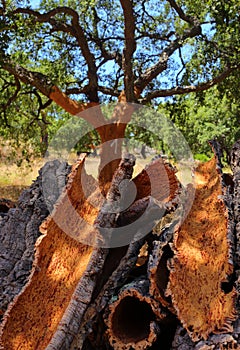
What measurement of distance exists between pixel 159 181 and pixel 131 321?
1.15m

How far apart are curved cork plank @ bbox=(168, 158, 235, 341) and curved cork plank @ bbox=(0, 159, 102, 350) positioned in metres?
0.59

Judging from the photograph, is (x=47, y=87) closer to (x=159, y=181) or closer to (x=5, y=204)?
(x=5, y=204)

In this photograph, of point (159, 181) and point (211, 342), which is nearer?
point (211, 342)

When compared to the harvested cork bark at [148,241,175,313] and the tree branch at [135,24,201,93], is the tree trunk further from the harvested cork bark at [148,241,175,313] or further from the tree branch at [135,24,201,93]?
the tree branch at [135,24,201,93]

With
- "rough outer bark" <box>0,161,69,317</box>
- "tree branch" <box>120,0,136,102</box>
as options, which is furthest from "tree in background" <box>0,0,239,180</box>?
"rough outer bark" <box>0,161,69,317</box>

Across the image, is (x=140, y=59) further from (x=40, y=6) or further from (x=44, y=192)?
(x=44, y=192)

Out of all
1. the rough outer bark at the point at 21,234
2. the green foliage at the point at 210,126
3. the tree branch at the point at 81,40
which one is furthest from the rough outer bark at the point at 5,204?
the green foliage at the point at 210,126

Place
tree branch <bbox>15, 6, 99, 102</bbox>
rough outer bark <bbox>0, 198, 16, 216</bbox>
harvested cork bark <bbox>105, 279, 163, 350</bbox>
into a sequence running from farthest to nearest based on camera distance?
1. tree branch <bbox>15, 6, 99, 102</bbox>
2. rough outer bark <bbox>0, 198, 16, 216</bbox>
3. harvested cork bark <bbox>105, 279, 163, 350</bbox>

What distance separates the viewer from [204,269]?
9.82ft

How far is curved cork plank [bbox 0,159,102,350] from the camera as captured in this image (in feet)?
9.31

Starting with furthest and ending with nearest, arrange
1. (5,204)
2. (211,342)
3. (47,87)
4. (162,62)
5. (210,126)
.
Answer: (210,126) < (162,62) < (47,87) < (5,204) < (211,342)

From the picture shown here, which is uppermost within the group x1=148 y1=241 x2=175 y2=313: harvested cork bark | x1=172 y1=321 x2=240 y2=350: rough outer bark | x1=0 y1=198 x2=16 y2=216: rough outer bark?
x1=0 y1=198 x2=16 y2=216: rough outer bark

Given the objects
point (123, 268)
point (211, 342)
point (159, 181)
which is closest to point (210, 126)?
point (159, 181)

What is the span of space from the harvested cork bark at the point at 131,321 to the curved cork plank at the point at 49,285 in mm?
222
